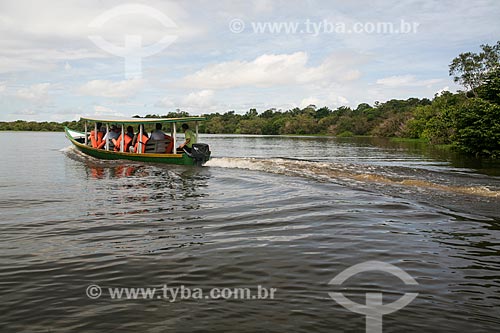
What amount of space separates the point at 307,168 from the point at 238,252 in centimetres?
1016

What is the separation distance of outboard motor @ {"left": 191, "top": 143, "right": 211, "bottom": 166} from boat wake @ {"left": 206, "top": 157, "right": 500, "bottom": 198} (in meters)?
0.96

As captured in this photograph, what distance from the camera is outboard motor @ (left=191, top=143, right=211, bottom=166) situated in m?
17.7

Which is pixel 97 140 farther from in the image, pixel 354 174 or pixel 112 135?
pixel 354 174

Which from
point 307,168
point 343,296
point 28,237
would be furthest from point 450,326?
point 307,168

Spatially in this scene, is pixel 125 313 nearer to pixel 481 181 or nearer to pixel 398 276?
pixel 398 276

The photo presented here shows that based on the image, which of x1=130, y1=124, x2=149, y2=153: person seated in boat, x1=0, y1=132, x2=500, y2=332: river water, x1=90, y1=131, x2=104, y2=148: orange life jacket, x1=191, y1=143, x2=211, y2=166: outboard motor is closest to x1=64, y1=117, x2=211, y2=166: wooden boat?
x1=191, y1=143, x2=211, y2=166: outboard motor

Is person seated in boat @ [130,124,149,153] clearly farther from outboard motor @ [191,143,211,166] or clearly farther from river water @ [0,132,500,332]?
river water @ [0,132,500,332]

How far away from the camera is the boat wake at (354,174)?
11666mm

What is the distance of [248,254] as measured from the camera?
623 cm

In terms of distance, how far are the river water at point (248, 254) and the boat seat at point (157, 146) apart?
628 centimetres

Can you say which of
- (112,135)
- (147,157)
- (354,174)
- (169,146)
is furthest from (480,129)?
(112,135)

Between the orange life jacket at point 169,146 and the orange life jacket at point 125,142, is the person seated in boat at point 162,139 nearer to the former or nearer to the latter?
the orange life jacket at point 169,146

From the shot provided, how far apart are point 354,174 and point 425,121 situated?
45.6 meters

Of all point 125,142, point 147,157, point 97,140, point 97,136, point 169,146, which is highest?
point 97,136
